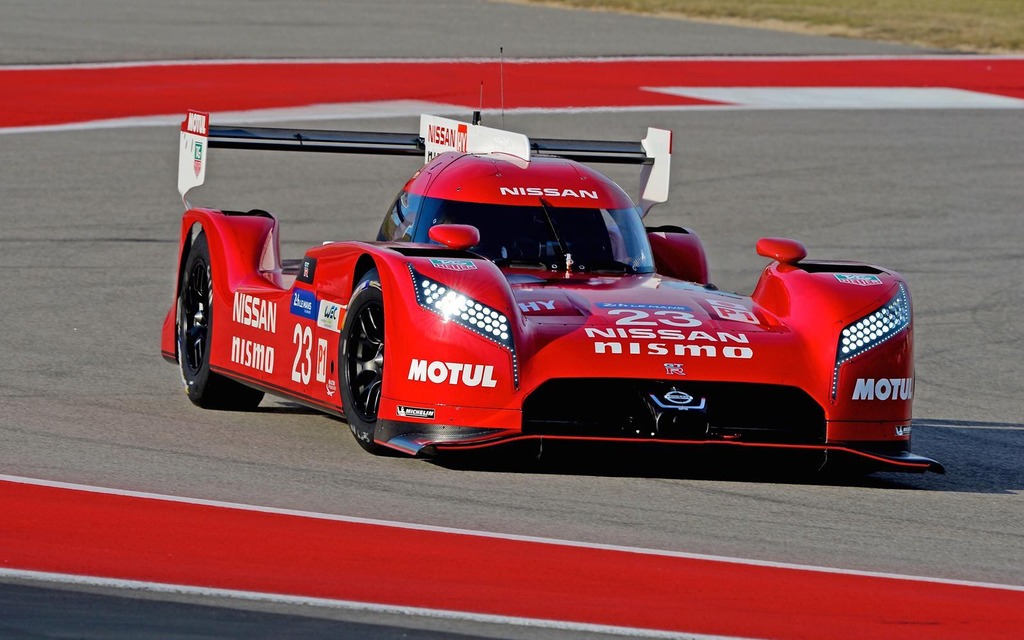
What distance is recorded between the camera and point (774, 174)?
68.7 ft

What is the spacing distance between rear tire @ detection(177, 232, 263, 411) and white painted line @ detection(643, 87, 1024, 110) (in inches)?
639

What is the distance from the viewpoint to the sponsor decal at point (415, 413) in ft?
26.5

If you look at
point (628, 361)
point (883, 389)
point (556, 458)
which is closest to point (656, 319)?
point (628, 361)

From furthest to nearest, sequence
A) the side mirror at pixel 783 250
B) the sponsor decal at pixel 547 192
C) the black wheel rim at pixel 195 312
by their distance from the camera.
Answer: the black wheel rim at pixel 195 312 < the sponsor decal at pixel 547 192 < the side mirror at pixel 783 250

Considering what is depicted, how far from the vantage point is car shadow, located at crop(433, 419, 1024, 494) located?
7922mm

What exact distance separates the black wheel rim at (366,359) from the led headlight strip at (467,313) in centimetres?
32

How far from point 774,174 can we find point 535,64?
8987 millimetres

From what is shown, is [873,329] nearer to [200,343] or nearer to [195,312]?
[200,343]

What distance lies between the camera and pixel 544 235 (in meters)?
9.54

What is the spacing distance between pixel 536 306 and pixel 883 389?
5.08 ft

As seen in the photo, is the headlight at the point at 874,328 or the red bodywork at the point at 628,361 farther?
the headlight at the point at 874,328

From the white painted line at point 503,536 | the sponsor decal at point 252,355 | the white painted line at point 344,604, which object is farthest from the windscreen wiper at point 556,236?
the white painted line at point 344,604

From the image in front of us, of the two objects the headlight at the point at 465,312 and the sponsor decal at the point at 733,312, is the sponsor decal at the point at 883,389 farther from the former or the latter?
the headlight at the point at 465,312

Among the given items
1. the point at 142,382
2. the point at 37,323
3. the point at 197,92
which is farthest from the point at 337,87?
the point at 142,382
